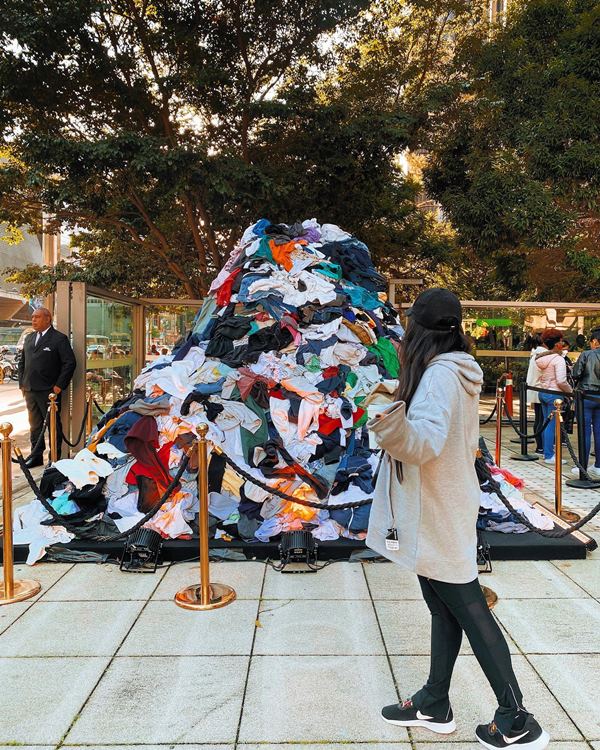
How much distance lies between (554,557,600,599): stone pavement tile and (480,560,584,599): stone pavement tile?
0.06 metres

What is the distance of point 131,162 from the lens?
9.68 metres

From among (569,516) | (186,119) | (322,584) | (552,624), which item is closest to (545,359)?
(569,516)

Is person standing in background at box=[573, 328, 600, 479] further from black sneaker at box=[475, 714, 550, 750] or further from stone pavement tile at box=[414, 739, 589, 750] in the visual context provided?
black sneaker at box=[475, 714, 550, 750]

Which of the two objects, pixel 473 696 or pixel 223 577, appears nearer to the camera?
pixel 473 696

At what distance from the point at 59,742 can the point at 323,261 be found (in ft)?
16.8

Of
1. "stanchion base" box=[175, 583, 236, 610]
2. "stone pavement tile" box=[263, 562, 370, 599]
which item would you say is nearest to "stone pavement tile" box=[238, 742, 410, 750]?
"stanchion base" box=[175, 583, 236, 610]

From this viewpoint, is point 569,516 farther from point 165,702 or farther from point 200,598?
point 165,702

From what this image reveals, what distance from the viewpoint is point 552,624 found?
354 centimetres

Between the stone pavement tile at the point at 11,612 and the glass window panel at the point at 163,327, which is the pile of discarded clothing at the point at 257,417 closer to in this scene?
the stone pavement tile at the point at 11,612

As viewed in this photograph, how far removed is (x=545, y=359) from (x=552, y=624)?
19.3 ft

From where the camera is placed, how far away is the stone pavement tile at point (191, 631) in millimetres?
3225

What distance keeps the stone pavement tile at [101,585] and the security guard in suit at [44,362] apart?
381 centimetres

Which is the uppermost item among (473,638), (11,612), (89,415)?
(89,415)

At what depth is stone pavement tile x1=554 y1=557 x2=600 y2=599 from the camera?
4.10 m
